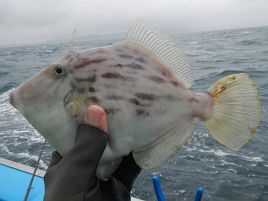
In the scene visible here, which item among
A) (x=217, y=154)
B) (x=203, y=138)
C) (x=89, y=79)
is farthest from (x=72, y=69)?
(x=203, y=138)

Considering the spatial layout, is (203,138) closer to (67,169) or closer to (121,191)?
(121,191)

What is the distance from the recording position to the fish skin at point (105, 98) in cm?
155

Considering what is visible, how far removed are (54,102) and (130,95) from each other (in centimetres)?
37

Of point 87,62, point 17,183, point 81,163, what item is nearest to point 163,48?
point 87,62

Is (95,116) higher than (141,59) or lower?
lower

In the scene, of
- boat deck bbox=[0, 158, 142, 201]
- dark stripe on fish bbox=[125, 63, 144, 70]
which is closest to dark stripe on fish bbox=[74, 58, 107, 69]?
dark stripe on fish bbox=[125, 63, 144, 70]

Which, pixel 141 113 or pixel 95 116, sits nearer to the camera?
pixel 95 116

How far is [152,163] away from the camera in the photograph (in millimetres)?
1735

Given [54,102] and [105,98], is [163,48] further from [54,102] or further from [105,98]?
[54,102]

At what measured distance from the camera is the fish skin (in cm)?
155

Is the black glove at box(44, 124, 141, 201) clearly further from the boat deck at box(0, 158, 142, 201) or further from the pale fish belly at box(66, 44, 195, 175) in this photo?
the boat deck at box(0, 158, 142, 201)

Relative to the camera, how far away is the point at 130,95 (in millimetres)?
1572

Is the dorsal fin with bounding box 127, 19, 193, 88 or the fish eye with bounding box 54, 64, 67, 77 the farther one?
the dorsal fin with bounding box 127, 19, 193, 88

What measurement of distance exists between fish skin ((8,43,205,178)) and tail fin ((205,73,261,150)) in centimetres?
27
